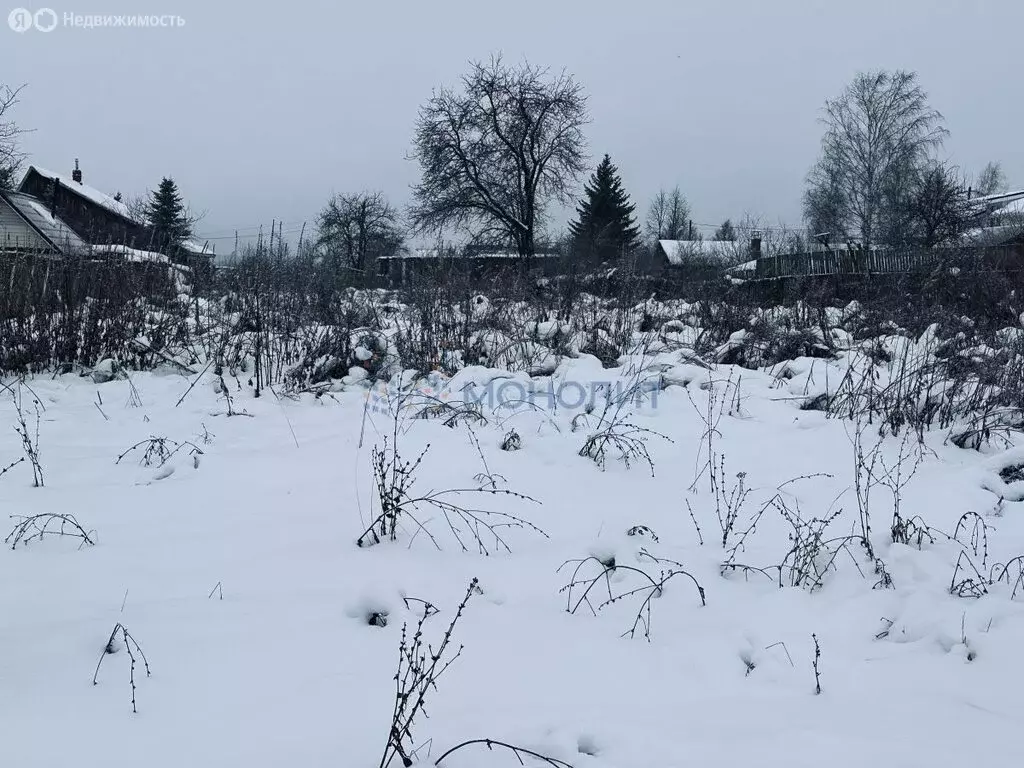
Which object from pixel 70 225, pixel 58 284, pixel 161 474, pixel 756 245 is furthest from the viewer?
pixel 70 225

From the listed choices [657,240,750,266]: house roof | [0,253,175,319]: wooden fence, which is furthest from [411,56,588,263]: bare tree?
[0,253,175,319]: wooden fence

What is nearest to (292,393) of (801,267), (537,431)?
Answer: (537,431)

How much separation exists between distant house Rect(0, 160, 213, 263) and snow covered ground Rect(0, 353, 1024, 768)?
13.7ft

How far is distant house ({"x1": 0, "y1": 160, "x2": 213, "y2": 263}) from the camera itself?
691cm

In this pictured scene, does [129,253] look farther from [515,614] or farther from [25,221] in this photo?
[25,221]

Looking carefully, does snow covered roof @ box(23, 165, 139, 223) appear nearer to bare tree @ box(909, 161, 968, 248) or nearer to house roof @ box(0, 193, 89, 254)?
house roof @ box(0, 193, 89, 254)

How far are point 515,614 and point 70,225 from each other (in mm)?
28546

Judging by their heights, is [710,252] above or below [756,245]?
above

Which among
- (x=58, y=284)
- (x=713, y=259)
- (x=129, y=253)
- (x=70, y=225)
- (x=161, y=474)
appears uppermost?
(x=70, y=225)

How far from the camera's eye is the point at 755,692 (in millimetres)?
1697

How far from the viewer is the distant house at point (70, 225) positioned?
6.91m

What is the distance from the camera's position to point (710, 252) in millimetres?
20703

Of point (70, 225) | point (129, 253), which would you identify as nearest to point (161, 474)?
point (129, 253)

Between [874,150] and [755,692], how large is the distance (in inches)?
1114
